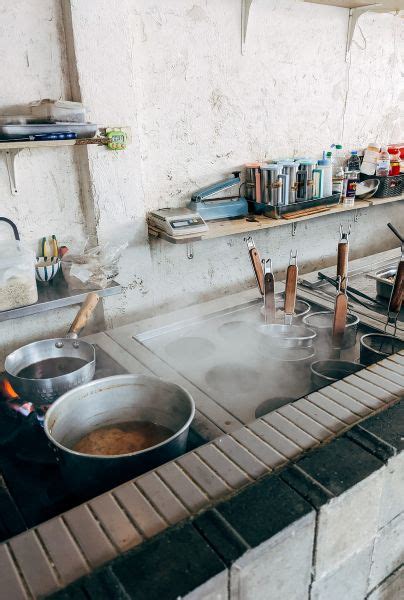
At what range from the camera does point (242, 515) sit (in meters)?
0.89

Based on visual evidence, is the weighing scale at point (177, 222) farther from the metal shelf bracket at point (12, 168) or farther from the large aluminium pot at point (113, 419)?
the large aluminium pot at point (113, 419)

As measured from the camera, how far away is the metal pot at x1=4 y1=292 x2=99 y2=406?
1452 millimetres

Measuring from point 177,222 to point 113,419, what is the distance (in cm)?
159

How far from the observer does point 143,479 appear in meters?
1.01

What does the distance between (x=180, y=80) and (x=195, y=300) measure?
1.46 m

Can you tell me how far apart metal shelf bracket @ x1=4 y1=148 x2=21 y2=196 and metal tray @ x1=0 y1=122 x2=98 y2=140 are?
298 mm

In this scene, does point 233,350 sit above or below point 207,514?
below

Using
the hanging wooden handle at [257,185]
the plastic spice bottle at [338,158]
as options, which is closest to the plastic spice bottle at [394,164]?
the plastic spice bottle at [338,158]

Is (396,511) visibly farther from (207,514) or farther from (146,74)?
(146,74)

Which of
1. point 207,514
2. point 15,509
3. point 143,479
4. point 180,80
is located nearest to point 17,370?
point 15,509

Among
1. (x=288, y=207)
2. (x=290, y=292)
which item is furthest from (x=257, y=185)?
(x=290, y=292)

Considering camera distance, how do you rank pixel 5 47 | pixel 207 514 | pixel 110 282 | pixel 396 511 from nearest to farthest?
1. pixel 207 514
2. pixel 396 511
3. pixel 5 47
4. pixel 110 282

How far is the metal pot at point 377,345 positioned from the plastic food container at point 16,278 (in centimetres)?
150

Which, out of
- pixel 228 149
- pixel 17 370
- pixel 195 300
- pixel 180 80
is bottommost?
pixel 195 300
